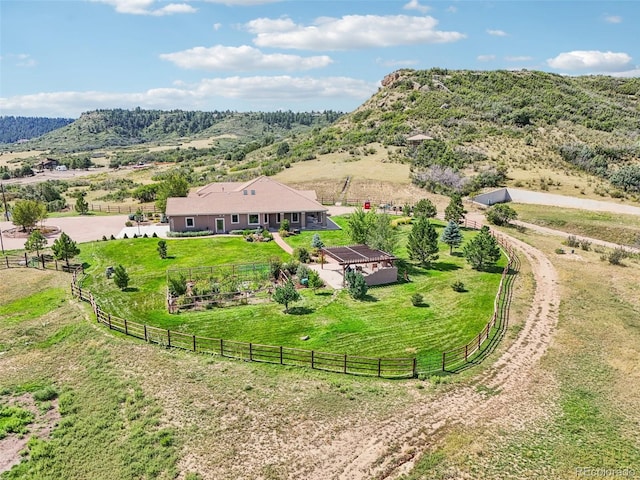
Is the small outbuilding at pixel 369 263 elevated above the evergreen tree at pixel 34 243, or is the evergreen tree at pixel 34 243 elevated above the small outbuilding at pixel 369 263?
the evergreen tree at pixel 34 243

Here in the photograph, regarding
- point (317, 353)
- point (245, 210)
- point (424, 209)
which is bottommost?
point (317, 353)

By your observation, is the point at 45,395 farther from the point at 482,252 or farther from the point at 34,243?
the point at 482,252

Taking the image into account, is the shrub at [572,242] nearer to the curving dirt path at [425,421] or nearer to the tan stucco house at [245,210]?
the curving dirt path at [425,421]

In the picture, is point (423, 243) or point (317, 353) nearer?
point (317, 353)

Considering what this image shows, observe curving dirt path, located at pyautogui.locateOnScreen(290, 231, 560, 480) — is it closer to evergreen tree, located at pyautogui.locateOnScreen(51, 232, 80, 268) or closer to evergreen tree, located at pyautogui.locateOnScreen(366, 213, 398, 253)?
evergreen tree, located at pyautogui.locateOnScreen(366, 213, 398, 253)

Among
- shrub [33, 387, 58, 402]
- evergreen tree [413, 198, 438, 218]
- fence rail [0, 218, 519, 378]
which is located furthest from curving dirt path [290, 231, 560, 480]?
evergreen tree [413, 198, 438, 218]

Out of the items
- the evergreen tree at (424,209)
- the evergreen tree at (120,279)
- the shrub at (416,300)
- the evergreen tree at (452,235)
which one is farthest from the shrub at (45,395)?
the evergreen tree at (424,209)

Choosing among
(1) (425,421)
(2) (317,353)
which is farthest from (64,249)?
(1) (425,421)
